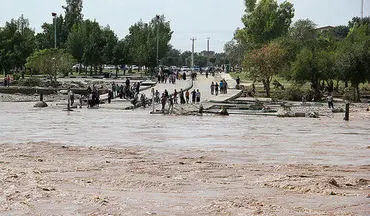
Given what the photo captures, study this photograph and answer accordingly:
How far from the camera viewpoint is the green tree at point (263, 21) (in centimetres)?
8181

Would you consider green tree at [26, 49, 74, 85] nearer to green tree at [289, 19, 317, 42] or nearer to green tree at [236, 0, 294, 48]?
green tree at [236, 0, 294, 48]

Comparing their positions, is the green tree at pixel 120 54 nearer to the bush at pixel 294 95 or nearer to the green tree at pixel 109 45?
the green tree at pixel 109 45

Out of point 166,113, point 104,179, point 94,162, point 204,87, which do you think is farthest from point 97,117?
point 204,87

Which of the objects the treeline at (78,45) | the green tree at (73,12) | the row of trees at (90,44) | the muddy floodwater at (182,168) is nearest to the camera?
the muddy floodwater at (182,168)

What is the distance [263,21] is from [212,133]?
53.8 m

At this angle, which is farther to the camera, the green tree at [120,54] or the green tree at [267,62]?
the green tree at [120,54]

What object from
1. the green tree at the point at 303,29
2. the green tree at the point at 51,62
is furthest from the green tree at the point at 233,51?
the green tree at the point at 51,62

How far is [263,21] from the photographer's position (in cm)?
8219

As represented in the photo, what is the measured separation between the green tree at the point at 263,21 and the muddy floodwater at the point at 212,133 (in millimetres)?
42350

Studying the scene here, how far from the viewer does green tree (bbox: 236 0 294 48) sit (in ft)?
268

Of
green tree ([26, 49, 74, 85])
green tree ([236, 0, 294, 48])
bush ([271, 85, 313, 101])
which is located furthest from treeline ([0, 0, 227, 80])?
bush ([271, 85, 313, 101])

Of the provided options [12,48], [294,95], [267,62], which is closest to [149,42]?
[12,48]

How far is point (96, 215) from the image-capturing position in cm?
1342

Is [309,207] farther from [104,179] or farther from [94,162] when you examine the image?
[94,162]
